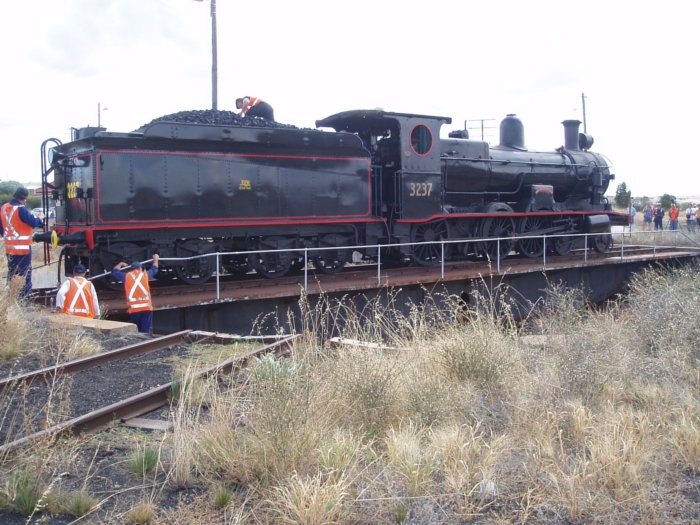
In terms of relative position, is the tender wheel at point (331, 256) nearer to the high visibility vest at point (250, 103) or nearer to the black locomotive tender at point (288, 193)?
the black locomotive tender at point (288, 193)

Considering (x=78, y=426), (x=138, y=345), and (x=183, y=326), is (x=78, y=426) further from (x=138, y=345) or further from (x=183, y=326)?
(x=183, y=326)

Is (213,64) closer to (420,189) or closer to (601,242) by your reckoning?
(420,189)

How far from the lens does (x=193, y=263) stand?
12453mm

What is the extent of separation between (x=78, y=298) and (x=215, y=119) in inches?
182

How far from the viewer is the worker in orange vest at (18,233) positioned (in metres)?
11.2

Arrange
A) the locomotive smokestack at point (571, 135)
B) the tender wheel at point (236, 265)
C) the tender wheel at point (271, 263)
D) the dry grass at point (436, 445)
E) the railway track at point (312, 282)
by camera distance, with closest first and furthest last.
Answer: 1. the dry grass at point (436, 445)
2. the railway track at point (312, 282)
3. the tender wheel at point (271, 263)
4. the tender wheel at point (236, 265)
5. the locomotive smokestack at point (571, 135)

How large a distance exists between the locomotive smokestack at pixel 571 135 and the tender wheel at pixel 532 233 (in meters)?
3.51

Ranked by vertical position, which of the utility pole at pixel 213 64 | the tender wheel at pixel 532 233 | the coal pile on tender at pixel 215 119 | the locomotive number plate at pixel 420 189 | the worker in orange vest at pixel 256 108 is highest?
the utility pole at pixel 213 64

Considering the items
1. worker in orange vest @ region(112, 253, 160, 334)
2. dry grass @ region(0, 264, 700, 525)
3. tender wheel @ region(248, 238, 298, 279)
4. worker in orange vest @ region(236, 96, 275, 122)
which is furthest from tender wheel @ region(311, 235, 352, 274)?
dry grass @ region(0, 264, 700, 525)

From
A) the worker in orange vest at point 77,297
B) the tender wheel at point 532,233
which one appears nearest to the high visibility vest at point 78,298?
the worker in orange vest at point 77,297

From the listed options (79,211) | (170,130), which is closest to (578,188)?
(170,130)

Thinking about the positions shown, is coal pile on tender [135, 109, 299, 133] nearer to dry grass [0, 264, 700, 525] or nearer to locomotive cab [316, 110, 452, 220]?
locomotive cab [316, 110, 452, 220]

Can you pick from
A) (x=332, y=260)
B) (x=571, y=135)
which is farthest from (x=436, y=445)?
(x=571, y=135)

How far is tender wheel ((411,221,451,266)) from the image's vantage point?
1555cm
